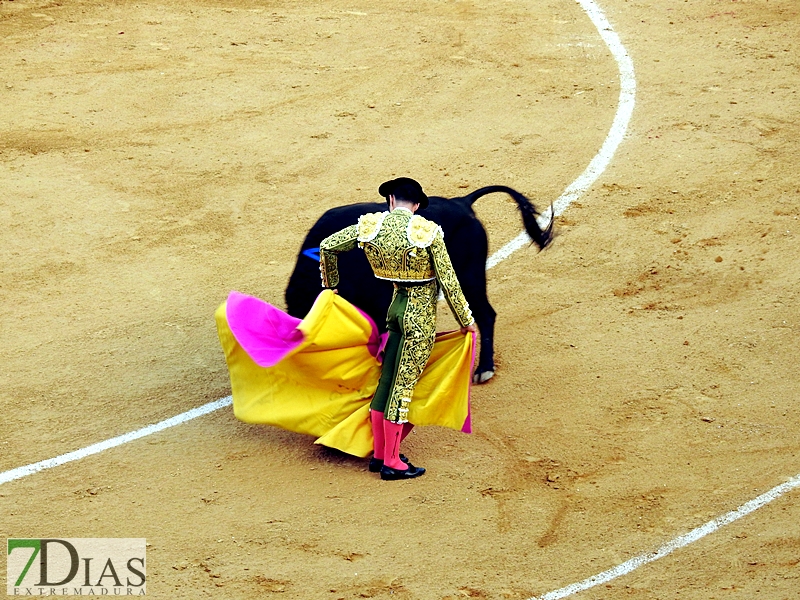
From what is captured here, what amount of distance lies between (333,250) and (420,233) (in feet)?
1.50

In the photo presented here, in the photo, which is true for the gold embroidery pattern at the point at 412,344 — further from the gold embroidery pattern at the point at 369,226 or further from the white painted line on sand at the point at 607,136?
the white painted line on sand at the point at 607,136

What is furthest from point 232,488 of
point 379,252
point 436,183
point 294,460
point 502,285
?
point 436,183

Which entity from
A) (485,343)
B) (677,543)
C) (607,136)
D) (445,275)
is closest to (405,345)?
(445,275)

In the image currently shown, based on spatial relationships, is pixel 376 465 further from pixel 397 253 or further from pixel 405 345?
pixel 397 253

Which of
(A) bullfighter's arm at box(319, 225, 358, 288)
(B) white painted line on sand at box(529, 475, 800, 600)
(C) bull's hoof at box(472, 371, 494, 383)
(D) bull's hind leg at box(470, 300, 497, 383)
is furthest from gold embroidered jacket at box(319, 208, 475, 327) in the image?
(B) white painted line on sand at box(529, 475, 800, 600)

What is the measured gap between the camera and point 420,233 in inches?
209

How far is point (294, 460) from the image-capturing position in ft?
19.4

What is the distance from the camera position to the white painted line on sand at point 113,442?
19.0ft

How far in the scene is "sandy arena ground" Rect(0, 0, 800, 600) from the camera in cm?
538

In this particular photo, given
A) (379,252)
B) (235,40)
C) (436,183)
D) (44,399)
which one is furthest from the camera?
(235,40)

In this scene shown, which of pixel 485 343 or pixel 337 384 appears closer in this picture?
pixel 337 384

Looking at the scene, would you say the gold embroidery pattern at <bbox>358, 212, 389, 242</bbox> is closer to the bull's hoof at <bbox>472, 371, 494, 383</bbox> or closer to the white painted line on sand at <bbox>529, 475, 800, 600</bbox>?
the bull's hoof at <bbox>472, 371, 494, 383</bbox>

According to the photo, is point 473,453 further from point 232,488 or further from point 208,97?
point 208,97

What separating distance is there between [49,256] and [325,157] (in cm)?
230
